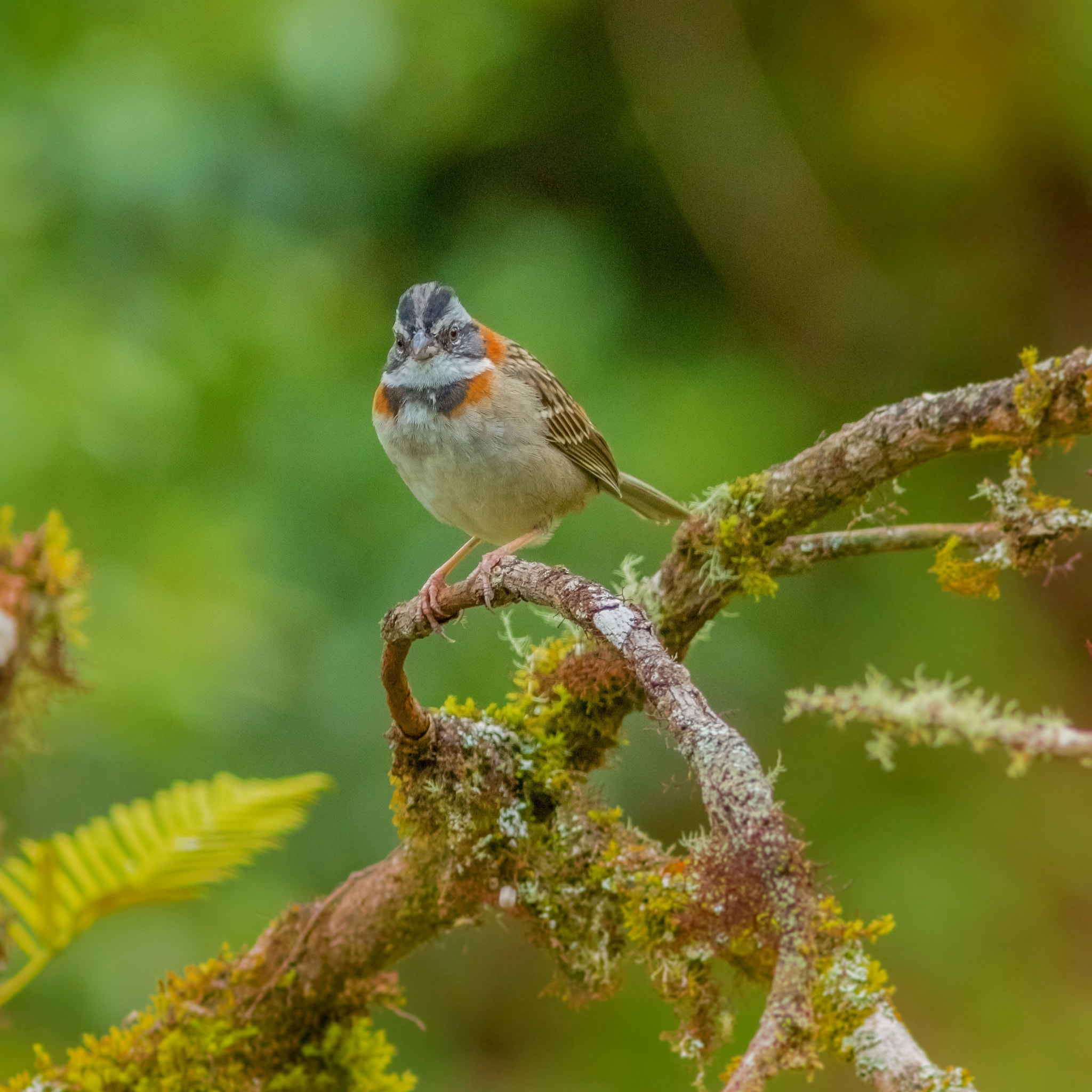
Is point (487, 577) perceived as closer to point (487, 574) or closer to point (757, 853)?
point (487, 574)

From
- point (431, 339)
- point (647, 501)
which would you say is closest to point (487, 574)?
point (431, 339)

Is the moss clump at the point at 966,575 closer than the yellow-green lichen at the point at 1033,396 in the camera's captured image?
No

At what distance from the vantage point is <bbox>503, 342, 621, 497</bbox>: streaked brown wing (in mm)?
3348

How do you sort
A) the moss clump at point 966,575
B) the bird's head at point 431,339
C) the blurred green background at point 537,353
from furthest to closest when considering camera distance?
the blurred green background at point 537,353 < the bird's head at point 431,339 < the moss clump at point 966,575

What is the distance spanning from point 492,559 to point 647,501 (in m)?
1.05

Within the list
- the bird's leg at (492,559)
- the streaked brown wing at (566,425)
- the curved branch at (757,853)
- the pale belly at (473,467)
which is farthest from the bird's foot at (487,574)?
A: the curved branch at (757,853)

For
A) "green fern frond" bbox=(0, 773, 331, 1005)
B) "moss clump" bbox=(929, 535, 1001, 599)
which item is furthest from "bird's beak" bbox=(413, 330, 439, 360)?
"moss clump" bbox=(929, 535, 1001, 599)

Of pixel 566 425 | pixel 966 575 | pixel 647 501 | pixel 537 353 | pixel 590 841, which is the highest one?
pixel 537 353

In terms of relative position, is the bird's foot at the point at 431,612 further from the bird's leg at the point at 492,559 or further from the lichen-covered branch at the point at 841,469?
the lichen-covered branch at the point at 841,469

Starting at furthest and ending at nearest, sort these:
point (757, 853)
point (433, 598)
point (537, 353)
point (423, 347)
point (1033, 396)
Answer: point (537, 353)
point (423, 347)
point (433, 598)
point (1033, 396)
point (757, 853)

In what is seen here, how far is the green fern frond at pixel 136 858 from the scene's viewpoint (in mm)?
2457

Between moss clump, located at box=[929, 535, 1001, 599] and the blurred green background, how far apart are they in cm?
177

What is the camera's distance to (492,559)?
8.94ft

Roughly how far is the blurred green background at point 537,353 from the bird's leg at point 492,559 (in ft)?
2.97
